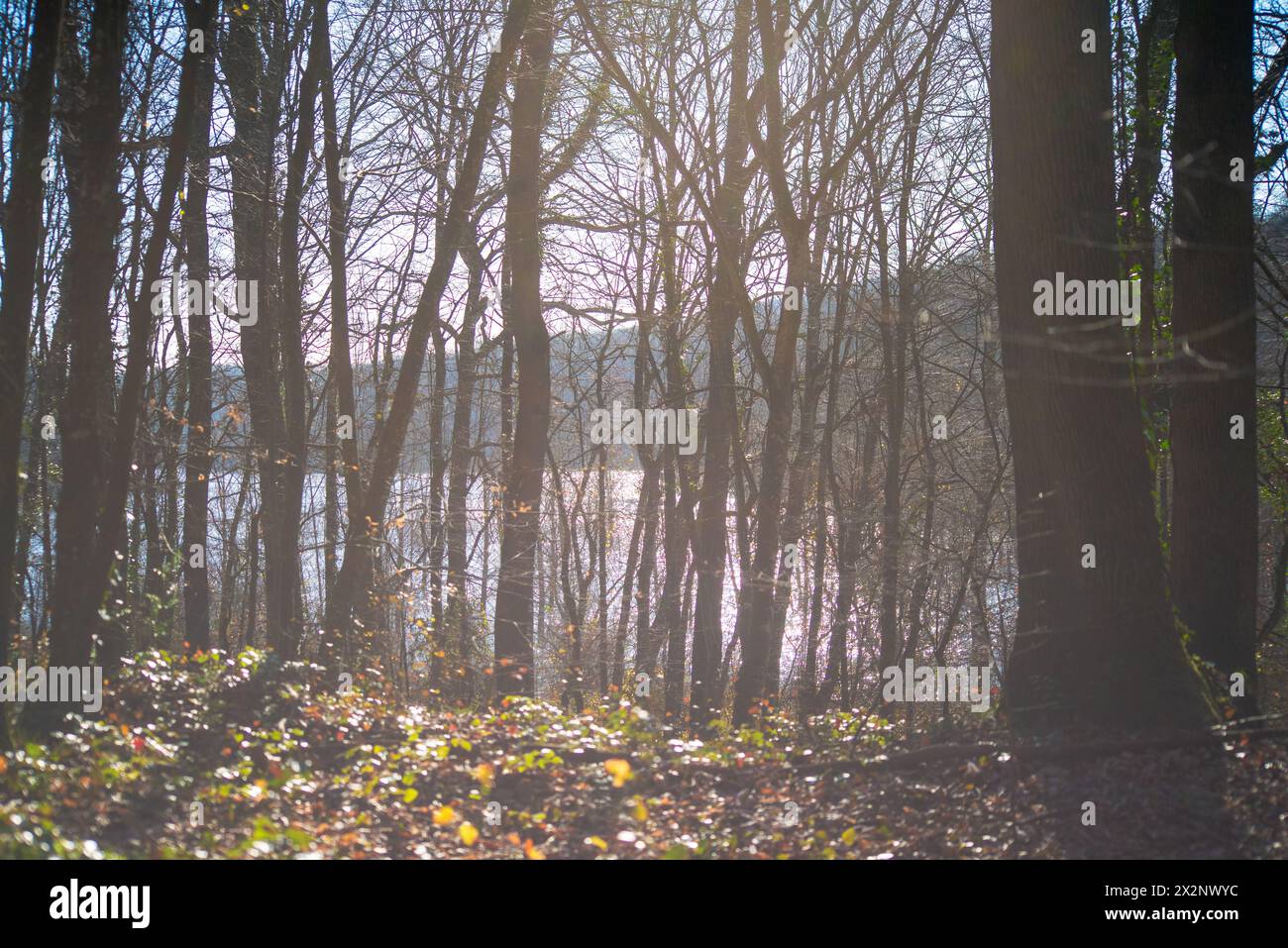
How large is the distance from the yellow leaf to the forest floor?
2cm

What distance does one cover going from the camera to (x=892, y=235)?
1972 centimetres

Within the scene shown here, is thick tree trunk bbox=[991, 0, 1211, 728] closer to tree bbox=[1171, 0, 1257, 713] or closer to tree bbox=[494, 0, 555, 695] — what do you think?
tree bbox=[1171, 0, 1257, 713]

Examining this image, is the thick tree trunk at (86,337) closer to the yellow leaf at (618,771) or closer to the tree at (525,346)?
the yellow leaf at (618,771)

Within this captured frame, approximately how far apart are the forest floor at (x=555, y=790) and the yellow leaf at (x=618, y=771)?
24 millimetres

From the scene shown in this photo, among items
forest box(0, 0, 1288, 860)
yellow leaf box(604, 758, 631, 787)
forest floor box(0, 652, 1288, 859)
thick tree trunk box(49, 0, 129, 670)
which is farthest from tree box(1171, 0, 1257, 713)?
thick tree trunk box(49, 0, 129, 670)

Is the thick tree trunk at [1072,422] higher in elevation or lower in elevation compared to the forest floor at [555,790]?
higher

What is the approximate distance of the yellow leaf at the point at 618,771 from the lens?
20.1ft

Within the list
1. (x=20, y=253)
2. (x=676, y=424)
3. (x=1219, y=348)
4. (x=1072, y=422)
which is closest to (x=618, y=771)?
(x=1072, y=422)

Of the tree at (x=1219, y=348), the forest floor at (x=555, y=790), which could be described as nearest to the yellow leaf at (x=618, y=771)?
the forest floor at (x=555, y=790)

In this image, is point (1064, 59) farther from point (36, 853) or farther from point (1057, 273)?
point (36, 853)

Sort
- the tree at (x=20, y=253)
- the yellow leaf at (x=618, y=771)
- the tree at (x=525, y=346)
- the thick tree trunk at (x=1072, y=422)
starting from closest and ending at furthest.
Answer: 1. the yellow leaf at (x=618, y=771)
2. the tree at (x=20, y=253)
3. the thick tree trunk at (x=1072, y=422)
4. the tree at (x=525, y=346)

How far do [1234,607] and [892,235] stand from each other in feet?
43.3

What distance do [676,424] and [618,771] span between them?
13357mm
